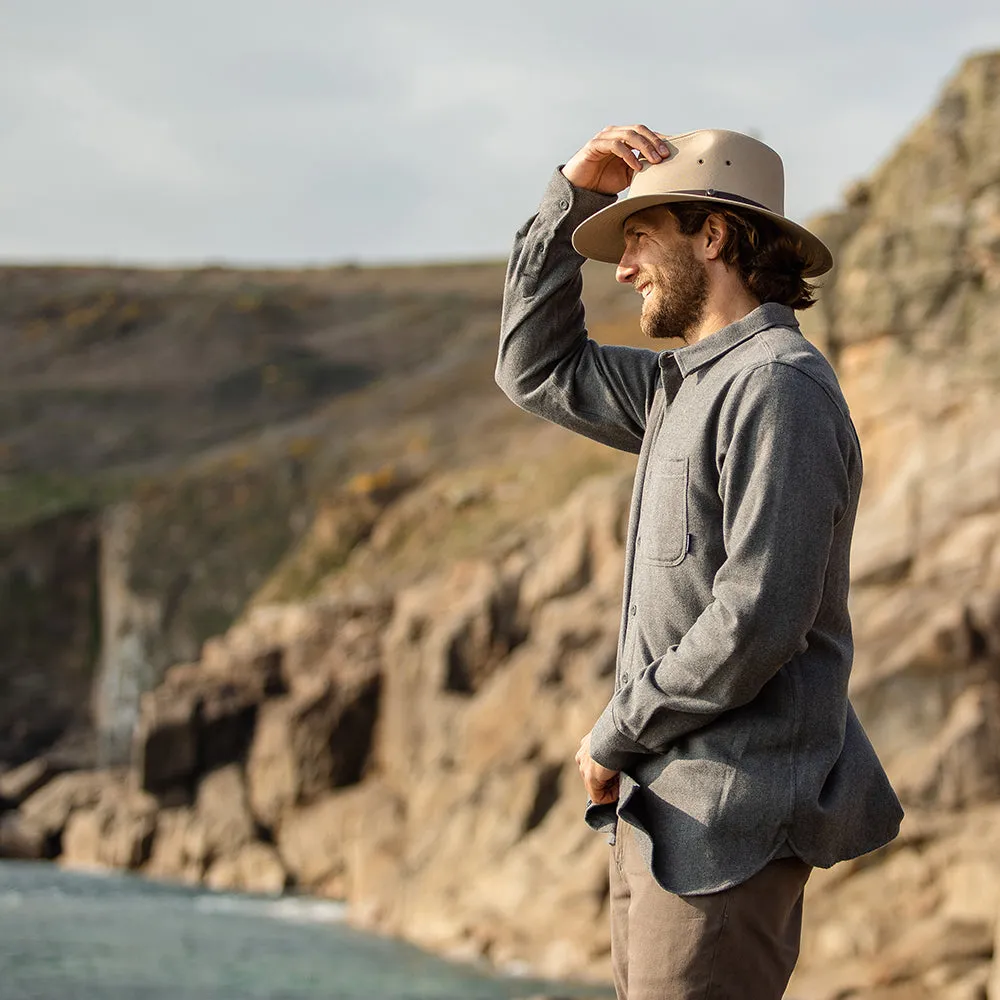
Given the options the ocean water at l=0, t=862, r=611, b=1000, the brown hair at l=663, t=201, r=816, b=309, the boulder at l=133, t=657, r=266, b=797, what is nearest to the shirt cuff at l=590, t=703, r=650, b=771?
the brown hair at l=663, t=201, r=816, b=309

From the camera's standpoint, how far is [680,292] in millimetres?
3639

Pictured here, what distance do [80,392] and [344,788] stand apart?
129 ft

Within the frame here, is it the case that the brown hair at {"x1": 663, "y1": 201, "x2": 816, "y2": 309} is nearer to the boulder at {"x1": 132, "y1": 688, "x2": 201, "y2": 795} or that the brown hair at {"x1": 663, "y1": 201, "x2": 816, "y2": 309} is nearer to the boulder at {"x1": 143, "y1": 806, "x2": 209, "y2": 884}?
the boulder at {"x1": 143, "y1": 806, "x2": 209, "y2": 884}

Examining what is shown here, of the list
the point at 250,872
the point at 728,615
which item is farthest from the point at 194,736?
the point at 728,615

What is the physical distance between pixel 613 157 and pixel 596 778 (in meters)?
1.51

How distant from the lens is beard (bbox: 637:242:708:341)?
3.64 m

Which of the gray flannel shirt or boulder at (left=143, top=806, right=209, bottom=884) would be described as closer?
the gray flannel shirt

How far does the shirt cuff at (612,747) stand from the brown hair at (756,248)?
3.29 ft

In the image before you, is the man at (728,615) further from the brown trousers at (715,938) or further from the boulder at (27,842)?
the boulder at (27,842)

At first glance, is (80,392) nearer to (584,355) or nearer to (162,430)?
(162,430)

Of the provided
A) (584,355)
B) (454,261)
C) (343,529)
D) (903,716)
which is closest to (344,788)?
(343,529)

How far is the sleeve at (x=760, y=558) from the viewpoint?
10.4 ft

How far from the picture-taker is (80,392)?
6700cm

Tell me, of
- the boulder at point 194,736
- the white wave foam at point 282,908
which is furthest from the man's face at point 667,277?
the boulder at point 194,736
